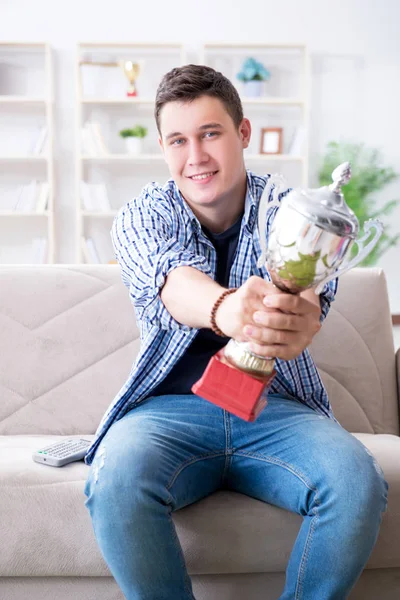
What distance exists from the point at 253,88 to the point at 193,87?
404 centimetres

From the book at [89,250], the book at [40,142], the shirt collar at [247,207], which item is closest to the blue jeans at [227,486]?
the shirt collar at [247,207]

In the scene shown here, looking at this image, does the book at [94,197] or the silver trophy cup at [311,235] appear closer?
the silver trophy cup at [311,235]

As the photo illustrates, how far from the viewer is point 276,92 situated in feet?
18.5

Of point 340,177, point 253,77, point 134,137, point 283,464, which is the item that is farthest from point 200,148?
point 253,77

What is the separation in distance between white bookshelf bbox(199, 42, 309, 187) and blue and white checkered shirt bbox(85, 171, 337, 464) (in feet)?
13.1

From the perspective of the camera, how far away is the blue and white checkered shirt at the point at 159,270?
4.44ft

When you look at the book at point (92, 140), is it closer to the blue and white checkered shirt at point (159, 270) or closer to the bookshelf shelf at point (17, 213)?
the bookshelf shelf at point (17, 213)

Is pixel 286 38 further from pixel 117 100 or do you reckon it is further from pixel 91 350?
pixel 91 350

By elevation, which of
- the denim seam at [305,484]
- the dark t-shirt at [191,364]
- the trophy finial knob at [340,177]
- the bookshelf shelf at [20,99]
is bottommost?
the denim seam at [305,484]

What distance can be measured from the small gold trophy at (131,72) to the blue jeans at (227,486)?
4319 millimetres

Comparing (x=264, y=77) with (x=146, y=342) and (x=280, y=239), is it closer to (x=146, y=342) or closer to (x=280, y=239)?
(x=146, y=342)

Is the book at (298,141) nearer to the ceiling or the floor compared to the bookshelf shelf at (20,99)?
nearer to the floor

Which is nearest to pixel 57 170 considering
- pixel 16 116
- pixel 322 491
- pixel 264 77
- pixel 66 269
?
pixel 16 116

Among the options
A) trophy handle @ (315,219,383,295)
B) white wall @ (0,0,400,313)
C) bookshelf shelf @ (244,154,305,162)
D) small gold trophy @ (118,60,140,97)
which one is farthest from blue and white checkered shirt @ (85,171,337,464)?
white wall @ (0,0,400,313)
